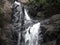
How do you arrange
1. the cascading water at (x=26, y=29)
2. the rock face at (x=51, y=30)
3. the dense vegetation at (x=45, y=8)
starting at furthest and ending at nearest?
1. the dense vegetation at (x=45, y=8)
2. the cascading water at (x=26, y=29)
3. the rock face at (x=51, y=30)

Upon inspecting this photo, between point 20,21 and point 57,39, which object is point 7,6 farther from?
point 57,39

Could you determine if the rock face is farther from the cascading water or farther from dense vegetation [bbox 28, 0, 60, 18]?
dense vegetation [bbox 28, 0, 60, 18]

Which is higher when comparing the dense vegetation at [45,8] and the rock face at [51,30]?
the dense vegetation at [45,8]

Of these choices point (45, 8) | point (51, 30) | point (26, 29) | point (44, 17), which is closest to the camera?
point (51, 30)

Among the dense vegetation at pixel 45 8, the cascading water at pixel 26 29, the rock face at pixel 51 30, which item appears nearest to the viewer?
the rock face at pixel 51 30

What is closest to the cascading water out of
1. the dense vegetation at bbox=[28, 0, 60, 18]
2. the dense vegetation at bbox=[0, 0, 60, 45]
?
the dense vegetation at bbox=[0, 0, 60, 45]

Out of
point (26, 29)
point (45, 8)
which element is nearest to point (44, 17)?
point (45, 8)

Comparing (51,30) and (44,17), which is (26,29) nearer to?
(44,17)

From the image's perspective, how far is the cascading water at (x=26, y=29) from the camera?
1306 cm

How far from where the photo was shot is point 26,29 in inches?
534

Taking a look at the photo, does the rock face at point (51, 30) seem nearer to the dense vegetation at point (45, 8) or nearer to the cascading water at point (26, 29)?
the cascading water at point (26, 29)

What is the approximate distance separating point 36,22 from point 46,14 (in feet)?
3.83

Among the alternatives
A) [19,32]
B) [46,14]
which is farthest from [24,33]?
[46,14]

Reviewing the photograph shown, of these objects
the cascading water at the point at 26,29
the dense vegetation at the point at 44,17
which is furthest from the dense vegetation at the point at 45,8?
the cascading water at the point at 26,29
